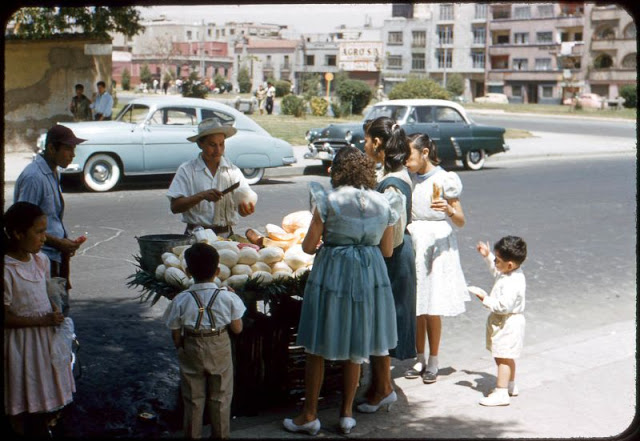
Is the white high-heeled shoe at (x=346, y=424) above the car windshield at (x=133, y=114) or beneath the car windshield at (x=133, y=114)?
beneath

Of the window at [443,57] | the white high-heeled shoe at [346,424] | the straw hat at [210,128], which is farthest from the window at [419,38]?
the white high-heeled shoe at [346,424]

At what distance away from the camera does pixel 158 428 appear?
16.1ft

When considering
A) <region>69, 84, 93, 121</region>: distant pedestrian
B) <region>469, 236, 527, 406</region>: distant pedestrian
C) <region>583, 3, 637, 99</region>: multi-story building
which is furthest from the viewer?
<region>583, 3, 637, 99</region>: multi-story building

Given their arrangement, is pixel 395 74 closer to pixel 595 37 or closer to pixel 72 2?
pixel 595 37

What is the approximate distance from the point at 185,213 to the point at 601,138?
27.9 m

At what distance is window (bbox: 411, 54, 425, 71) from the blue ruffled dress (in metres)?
107

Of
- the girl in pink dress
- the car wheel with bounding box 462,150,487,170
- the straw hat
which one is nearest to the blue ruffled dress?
the straw hat

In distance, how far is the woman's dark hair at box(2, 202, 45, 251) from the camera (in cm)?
408

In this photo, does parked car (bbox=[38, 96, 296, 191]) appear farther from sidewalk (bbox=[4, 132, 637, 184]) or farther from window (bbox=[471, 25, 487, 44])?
window (bbox=[471, 25, 487, 44])

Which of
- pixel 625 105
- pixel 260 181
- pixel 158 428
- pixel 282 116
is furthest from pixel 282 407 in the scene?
pixel 625 105

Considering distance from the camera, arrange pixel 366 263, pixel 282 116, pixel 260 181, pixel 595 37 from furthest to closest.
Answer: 1. pixel 595 37
2. pixel 282 116
3. pixel 260 181
4. pixel 366 263

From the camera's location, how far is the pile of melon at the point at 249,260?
16.0 feet

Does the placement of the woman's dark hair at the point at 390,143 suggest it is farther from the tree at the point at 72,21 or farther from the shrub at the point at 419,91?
the shrub at the point at 419,91

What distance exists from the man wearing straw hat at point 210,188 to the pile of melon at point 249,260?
0.82 feet
